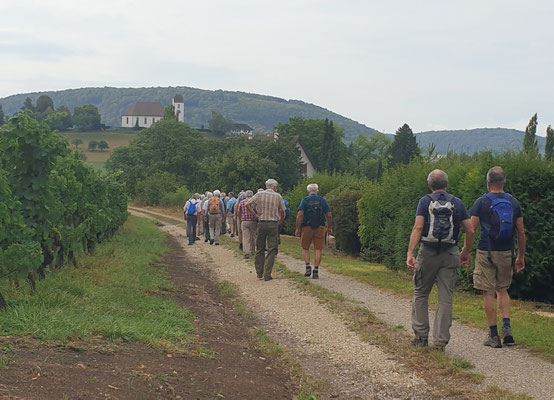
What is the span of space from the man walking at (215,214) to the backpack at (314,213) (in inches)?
418

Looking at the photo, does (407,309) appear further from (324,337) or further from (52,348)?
(52,348)

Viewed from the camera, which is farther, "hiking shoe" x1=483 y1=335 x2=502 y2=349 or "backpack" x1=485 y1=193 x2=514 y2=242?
"backpack" x1=485 y1=193 x2=514 y2=242

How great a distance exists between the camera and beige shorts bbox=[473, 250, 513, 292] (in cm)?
866

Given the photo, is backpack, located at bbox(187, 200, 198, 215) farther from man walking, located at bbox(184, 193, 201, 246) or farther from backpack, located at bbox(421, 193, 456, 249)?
backpack, located at bbox(421, 193, 456, 249)

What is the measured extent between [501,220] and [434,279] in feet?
3.31

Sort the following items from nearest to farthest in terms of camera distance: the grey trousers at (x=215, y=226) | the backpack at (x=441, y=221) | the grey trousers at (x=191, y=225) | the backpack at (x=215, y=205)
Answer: the backpack at (x=441, y=221) < the backpack at (x=215, y=205) < the grey trousers at (x=215, y=226) < the grey trousers at (x=191, y=225)

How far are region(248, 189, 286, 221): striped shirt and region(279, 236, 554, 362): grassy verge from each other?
2.23m

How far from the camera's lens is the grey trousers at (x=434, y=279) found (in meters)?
8.46

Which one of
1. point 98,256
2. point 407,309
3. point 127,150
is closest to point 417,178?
point 407,309

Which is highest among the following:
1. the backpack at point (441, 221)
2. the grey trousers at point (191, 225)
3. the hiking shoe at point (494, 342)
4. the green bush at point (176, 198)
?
the backpack at point (441, 221)

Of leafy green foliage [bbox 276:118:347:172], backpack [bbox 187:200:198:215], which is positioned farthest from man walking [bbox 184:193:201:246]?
leafy green foliage [bbox 276:118:347:172]

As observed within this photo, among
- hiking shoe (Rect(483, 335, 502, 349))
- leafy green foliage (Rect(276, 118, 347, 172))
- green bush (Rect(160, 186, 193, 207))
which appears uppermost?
leafy green foliage (Rect(276, 118, 347, 172))

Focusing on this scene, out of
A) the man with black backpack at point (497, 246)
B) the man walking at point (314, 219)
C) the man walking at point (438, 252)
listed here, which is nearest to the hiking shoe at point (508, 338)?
the man with black backpack at point (497, 246)

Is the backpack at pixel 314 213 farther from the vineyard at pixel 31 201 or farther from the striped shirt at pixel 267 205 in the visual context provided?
the vineyard at pixel 31 201
